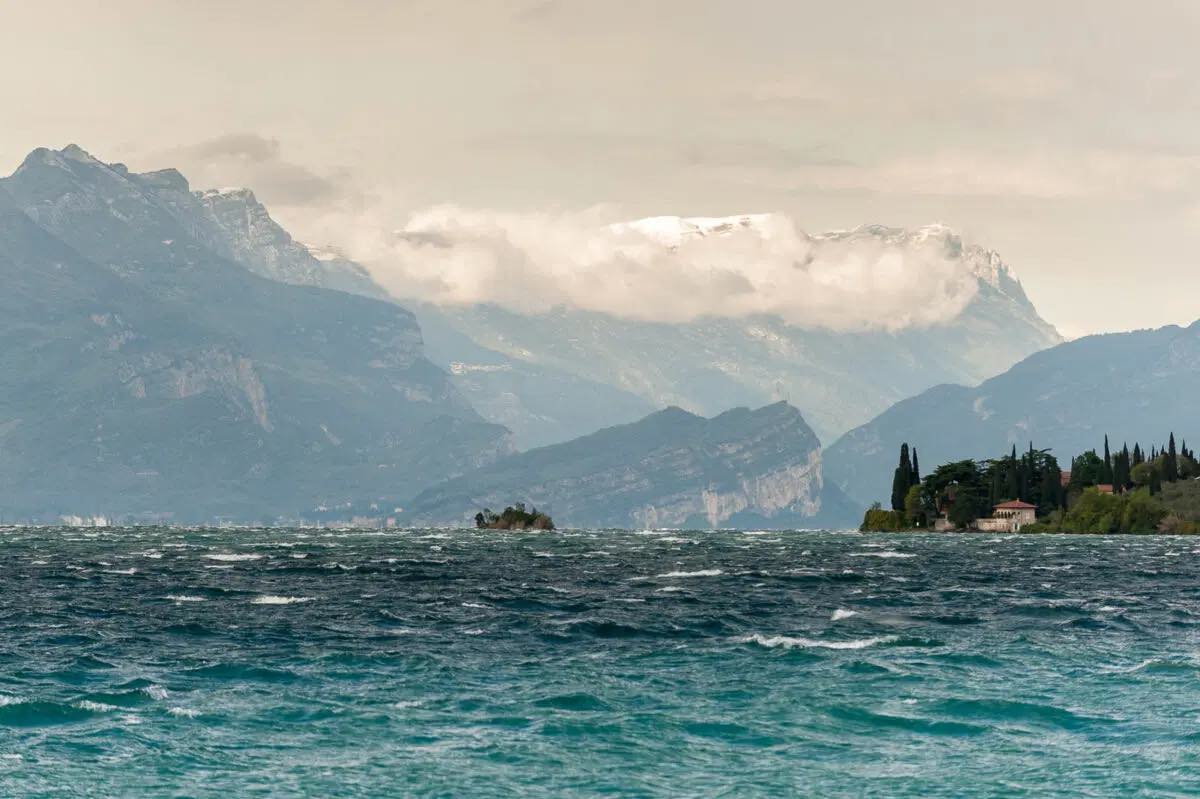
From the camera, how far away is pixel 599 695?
6162 centimetres

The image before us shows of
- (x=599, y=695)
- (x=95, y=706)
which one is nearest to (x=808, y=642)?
(x=599, y=695)

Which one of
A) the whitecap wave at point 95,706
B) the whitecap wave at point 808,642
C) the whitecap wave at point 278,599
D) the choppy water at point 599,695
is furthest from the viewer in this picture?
the whitecap wave at point 278,599

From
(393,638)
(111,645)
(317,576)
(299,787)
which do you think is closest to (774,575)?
(317,576)

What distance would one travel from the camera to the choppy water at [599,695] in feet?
157

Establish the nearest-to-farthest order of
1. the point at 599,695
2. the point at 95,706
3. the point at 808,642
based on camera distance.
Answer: the point at 95,706 → the point at 599,695 → the point at 808,642

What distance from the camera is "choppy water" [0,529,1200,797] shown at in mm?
47750

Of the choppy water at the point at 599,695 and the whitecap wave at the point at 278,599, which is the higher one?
the whitecap wave at the point at 278,599

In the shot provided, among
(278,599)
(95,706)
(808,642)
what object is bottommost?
(808,642)

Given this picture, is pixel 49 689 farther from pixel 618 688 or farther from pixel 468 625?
pixel 468 625

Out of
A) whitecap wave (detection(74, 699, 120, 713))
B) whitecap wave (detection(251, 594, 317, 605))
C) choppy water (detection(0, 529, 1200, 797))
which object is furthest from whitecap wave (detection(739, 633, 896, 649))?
whitecap wave (detection(251, 594, 317, 605))

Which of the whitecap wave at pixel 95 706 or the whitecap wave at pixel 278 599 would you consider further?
the whitecap wave at pixel 278 599

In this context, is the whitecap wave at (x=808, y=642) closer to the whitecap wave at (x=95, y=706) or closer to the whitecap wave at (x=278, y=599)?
the whitecap wave at (x=95, y=706)

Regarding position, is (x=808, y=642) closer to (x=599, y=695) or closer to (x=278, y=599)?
(x=599, y=695)

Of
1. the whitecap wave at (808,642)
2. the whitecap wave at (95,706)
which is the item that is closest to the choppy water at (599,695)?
the whitecap wave at (95,706)
